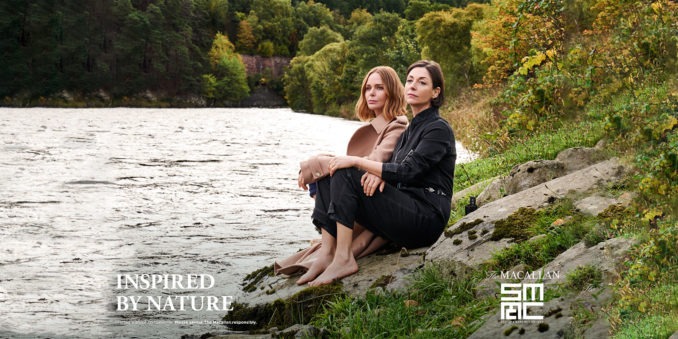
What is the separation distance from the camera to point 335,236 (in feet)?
22.0

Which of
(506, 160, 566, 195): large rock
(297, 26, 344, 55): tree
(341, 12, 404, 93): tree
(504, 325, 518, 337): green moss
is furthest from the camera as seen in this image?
(297, 26, 344, 55): tree

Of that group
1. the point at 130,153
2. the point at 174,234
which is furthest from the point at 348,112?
the point at 174,234

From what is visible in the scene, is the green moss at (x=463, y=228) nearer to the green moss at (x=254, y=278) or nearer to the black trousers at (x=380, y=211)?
the black trousers at (x=380, y=211)

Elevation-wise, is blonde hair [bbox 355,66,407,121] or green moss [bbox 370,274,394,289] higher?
blonde hair [bbox 355,66,407,121]

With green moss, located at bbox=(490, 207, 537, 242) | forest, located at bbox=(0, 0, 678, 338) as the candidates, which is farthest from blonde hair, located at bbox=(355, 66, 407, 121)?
green moss, located at bbox=(490, 207, 537, 242)

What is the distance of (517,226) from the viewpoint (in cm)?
648

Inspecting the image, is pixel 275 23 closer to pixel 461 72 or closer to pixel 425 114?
pixel 461 72

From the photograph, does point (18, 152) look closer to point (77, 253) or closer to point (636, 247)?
point (77, 253)

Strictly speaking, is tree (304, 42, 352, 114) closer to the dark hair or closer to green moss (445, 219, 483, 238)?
the dark hair

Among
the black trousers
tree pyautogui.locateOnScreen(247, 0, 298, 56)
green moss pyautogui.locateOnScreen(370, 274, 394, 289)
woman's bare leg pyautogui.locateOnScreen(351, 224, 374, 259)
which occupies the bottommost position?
green moss pyautogui.locateOnScreen(370, 274, 394, 289)

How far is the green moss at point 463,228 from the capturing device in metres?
6.61

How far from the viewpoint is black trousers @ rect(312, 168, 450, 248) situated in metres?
6.42

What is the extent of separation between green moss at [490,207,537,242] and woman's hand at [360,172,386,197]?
970mm

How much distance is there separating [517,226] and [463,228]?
1.43 ft
